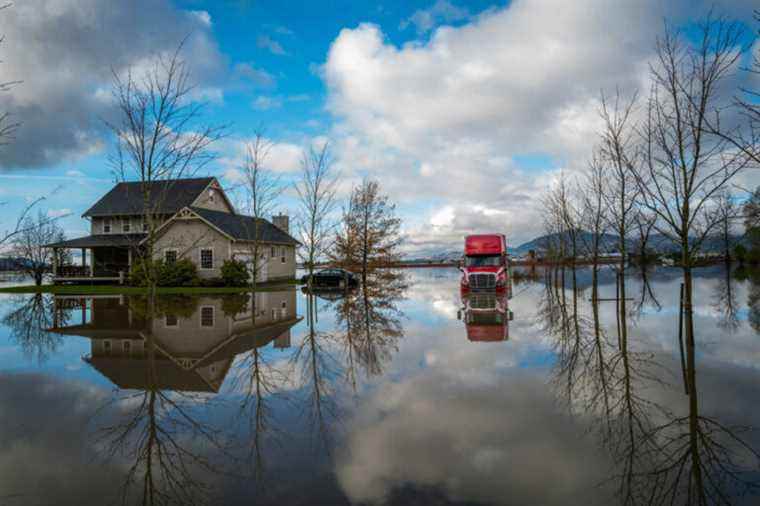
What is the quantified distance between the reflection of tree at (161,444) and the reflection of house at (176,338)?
0.76 metres

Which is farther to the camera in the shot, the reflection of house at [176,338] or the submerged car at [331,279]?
the submerged car at [331,279]

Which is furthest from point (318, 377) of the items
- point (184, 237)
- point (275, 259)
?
point (275, 259)

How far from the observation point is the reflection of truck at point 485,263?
27438 mm

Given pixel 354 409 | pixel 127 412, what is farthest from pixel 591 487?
pixel 127 412

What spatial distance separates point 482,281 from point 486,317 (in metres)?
10.4

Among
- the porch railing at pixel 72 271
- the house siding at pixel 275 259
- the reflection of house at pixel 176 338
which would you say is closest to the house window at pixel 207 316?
the reflection of house at pixel 176 338

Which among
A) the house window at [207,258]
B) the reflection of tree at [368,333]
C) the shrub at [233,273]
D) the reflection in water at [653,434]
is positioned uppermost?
the house window at [207,258]

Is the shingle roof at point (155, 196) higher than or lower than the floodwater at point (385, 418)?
higher

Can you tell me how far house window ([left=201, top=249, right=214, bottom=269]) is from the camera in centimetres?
3744

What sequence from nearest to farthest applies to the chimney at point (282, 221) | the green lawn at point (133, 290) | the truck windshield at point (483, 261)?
1. the truck windshield at point (483, 261)
2. the green lawn at point (133, 290)
3. the chimney at point (282, 221)

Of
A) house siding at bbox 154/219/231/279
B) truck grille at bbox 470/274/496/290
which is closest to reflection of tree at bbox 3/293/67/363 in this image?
house siding at bbox 154/219/231/279

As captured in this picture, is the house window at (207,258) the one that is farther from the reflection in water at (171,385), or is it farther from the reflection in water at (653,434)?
the reflection in water at (653,434)


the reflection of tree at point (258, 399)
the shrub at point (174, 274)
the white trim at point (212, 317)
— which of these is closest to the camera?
the reflection of tree at point (258, 399)

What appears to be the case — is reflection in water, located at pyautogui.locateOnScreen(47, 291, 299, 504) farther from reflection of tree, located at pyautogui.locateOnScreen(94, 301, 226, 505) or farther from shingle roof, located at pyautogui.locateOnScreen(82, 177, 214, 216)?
shingle roof, located at pyautogui.locateOnScreen(82, 177, 214, 216)
